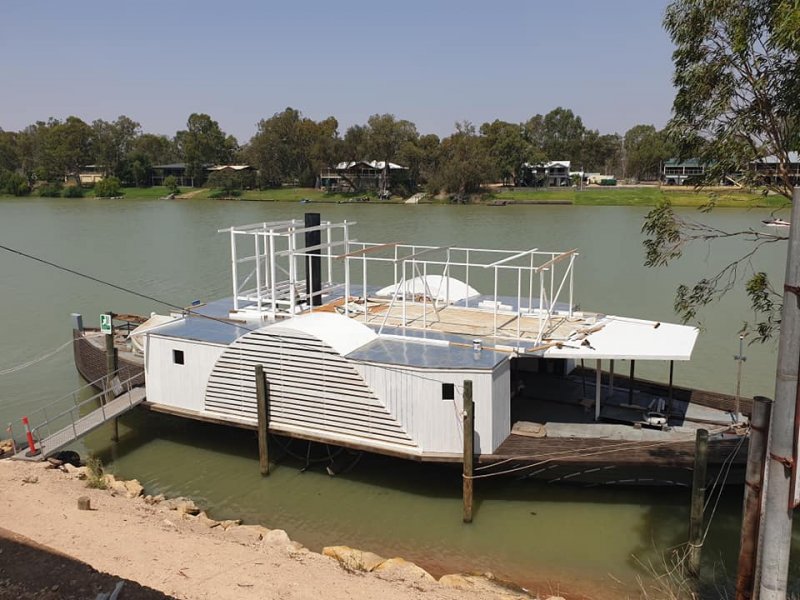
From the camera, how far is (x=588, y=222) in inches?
2608

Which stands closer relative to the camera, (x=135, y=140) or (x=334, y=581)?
(x=334, y=581)

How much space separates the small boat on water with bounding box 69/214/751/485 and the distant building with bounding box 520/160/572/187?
9486 cm

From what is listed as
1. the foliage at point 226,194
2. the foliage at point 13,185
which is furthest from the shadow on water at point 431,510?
the foliage at point 13,185

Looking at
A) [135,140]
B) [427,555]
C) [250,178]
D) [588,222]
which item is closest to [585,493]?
[427,555]

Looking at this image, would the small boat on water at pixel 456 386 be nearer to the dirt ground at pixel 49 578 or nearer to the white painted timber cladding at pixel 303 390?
the white painted timber cladding at pixel 303 390

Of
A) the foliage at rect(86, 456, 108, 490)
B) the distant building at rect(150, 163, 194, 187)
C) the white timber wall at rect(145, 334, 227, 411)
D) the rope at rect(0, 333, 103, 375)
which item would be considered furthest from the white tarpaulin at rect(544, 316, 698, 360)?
the distant building at rect(150, 163, 194, 187)

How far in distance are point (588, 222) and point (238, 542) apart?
5956cm

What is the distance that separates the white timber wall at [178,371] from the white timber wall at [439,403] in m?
4.28

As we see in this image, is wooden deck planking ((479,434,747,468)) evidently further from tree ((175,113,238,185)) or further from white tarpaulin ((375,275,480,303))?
tree ((175,113,238,185))

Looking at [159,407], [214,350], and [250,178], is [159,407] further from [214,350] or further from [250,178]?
[250,178]

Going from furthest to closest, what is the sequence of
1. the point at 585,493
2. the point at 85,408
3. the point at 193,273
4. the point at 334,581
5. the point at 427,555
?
the point at 193,273
the point at 85,408
the point at 585,493
the point at 427,555
the point at 334,581

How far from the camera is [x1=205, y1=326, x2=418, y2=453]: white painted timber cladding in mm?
13969

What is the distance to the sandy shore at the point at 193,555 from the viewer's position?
31.3ft

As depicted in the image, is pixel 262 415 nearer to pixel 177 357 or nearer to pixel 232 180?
pixel 177 357
